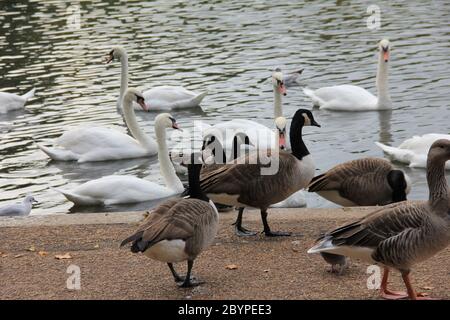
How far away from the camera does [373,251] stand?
21.2 feet

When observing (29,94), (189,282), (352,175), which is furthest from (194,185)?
(29,94)

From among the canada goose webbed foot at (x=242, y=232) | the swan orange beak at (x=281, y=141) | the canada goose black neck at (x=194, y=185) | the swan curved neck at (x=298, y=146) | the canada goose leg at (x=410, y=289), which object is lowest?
the canada goose webbed foot at (x=242, y=232)

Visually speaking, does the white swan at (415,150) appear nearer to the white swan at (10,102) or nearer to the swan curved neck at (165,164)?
the swan curved neck at (165,164)

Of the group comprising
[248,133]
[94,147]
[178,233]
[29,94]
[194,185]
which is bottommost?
[94,147]

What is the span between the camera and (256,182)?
8.61 meters

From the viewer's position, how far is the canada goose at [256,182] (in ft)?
28.2

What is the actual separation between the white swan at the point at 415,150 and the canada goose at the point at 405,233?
218 inches

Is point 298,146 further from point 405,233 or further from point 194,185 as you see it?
point 405,233

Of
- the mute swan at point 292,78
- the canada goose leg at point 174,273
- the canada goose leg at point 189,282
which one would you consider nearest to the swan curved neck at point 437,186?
the canada goose leg at point 189,282

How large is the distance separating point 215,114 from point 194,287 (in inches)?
374

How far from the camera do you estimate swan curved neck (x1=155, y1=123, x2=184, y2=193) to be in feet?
39.7

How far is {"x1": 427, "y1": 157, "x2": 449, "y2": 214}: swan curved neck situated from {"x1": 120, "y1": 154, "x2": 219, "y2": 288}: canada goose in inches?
66.1

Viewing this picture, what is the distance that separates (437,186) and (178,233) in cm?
186
